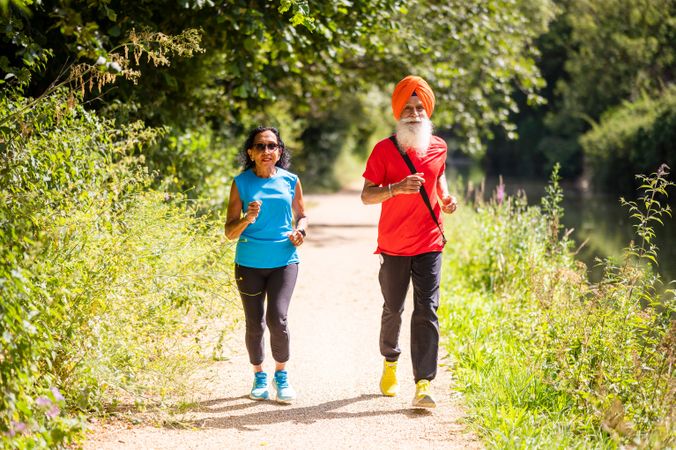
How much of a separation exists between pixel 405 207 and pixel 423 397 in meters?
1.30

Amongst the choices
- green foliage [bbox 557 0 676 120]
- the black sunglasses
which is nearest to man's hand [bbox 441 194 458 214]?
the black sunglasses

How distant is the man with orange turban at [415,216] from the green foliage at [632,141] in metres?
23.1

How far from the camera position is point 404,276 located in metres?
5.48

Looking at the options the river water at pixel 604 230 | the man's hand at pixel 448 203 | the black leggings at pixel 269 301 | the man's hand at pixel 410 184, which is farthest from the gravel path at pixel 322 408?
the river water at pixel 604 230

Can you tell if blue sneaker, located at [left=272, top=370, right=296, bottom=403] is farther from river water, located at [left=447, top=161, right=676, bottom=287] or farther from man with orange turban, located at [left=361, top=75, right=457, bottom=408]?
river water, located at [left=447, top=161, right=676, bottom=287]

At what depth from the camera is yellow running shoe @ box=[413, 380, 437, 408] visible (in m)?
5.33

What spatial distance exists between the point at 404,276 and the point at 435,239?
0.34 metres

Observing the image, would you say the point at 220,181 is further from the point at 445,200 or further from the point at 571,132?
the point at 571,132

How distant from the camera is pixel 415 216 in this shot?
5367 mm

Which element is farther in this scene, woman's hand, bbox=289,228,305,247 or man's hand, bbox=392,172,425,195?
woman's hand, bbox=289,228,305,247

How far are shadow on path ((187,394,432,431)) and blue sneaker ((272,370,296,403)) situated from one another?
0.06 meters

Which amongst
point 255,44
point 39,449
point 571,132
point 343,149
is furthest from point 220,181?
point 571,132

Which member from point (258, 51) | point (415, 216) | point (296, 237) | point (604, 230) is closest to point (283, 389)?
point (296, 237)

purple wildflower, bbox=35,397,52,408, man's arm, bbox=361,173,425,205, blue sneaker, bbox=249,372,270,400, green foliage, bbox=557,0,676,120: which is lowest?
blue sneaker, bbox=249,372,270,400
